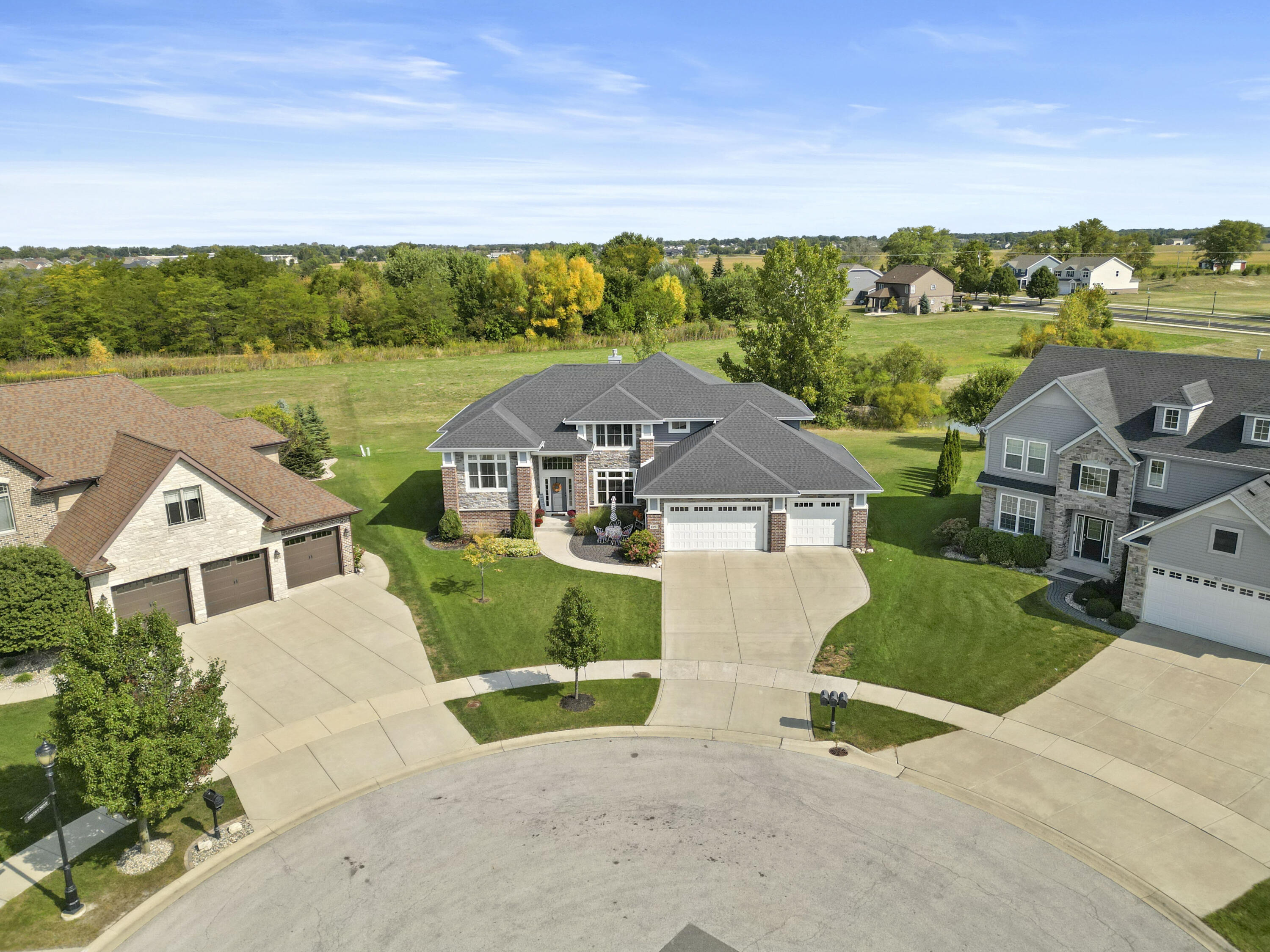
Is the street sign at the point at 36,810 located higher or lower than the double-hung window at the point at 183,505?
lower

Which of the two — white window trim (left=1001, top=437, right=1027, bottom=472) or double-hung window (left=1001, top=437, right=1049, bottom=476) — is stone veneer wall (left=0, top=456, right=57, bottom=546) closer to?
white window trim (left=1001, top=437, right=1027, bottom=472)

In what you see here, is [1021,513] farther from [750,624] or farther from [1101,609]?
[750,624]

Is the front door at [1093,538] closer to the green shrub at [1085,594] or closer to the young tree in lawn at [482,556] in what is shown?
the green shrub at [1085,594]

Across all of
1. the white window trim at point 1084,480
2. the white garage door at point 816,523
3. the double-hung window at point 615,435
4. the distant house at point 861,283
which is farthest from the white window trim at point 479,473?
the distant house at point 861,283

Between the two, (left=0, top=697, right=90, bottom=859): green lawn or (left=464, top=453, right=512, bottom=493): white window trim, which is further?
(left=464, top=453, right=512, bottom=493): white window trim

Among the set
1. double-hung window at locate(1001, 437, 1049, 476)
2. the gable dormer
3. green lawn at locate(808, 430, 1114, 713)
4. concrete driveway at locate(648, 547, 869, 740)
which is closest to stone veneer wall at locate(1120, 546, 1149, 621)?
green lawn at locate(808, 430, 1114, 713)
